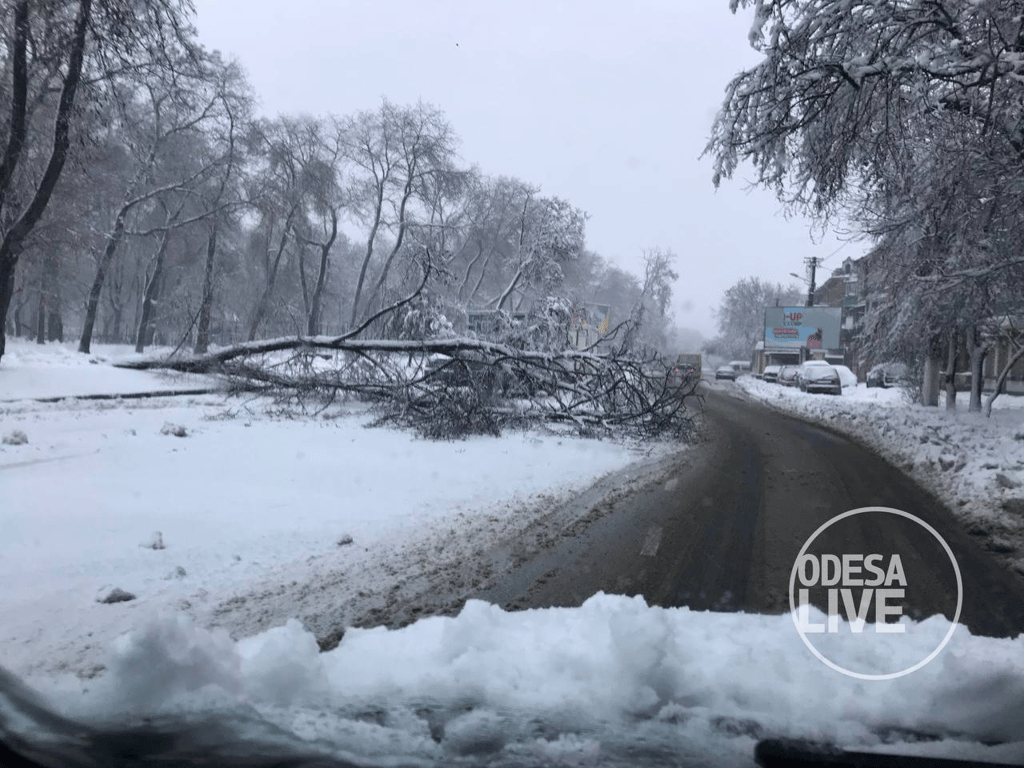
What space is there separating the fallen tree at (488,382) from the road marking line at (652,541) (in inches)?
256

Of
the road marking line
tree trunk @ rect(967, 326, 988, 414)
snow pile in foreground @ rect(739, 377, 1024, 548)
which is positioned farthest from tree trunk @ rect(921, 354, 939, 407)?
the road marking line

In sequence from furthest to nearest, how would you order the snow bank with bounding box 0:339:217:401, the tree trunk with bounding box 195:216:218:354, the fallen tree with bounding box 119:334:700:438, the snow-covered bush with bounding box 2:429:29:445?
the tree trunk with bounding box 195:216:218:354, the snow bank with bounding box 0:339:217:401, the fallen tree with bounding box 119:334:700:438, the snow-covered bush with bounding box 2:429:29:445

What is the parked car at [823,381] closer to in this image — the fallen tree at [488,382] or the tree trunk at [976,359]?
the tree trunk at [976,359]

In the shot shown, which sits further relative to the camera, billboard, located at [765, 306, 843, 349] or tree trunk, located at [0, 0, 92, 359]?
billboard, located at [765, 306, 843, 349]

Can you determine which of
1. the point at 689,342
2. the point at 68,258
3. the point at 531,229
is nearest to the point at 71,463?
the point at 68,258

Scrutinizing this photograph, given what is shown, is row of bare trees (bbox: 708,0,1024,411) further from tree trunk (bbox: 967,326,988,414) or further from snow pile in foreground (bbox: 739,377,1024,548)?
tree trunk (bbox: 967,326,988,414)

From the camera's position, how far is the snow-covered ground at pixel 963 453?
8406mm

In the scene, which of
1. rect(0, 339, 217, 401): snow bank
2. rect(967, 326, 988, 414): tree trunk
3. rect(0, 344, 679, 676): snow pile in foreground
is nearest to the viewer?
rect(0, 344, 679, 676): snow pile in foreground

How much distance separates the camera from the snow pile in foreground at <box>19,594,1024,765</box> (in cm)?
313

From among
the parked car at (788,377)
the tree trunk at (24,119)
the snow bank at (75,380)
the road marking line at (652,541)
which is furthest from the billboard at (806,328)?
the road marking line at (652,541)

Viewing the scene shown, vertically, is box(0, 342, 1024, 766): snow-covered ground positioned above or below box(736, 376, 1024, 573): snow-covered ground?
below

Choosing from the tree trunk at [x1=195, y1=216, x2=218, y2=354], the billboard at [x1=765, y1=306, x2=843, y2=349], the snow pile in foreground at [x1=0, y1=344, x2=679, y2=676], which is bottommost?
the snow pile in foreground at [x1=0, y1=344, x2=679, y2=676]

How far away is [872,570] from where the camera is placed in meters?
6.05

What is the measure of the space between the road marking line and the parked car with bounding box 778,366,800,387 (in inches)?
1495
